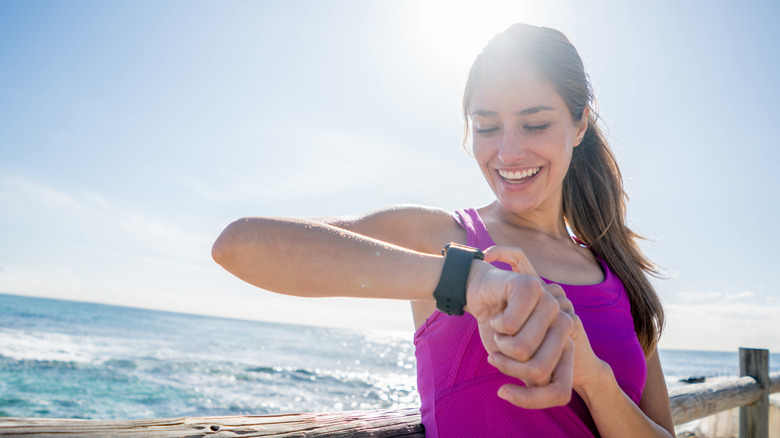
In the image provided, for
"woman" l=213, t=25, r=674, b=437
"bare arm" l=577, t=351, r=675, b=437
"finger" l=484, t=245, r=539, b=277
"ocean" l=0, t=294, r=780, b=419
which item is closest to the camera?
"woman" l=213, t=25, r=674, b=437

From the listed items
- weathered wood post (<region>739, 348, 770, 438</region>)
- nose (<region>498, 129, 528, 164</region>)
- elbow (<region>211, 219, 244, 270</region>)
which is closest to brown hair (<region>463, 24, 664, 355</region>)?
nose (<region>498, 129, 528, 164</region>)

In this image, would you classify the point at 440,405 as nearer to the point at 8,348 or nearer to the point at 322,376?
the point at 322,376

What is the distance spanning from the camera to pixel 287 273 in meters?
1.12

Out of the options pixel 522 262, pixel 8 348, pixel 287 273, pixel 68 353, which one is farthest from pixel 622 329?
pixel 8 348

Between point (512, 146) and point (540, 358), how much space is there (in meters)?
1.28

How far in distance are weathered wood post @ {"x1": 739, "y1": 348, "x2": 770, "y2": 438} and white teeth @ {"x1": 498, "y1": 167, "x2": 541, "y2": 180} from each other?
188 inches

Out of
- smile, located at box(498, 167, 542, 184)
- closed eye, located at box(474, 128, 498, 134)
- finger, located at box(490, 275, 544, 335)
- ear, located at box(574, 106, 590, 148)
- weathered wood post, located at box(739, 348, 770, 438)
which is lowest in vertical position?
weathered wood post, located at box(739, 348, 770, 438)

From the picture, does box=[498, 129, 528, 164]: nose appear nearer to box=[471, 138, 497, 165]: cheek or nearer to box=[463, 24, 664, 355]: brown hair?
box=[471, 138, 497, 165]: cheek

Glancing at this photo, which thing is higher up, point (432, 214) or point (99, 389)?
point (432, 214)

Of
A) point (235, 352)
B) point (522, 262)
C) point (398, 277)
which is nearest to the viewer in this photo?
point (398, 277)

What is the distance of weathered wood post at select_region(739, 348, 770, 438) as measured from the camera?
5148 millimetres

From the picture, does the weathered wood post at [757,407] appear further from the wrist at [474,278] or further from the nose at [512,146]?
the wrist at [474,278]

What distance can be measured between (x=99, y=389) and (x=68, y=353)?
9.56m

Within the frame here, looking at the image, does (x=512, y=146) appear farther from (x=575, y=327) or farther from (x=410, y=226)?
(x=575, y=327)
